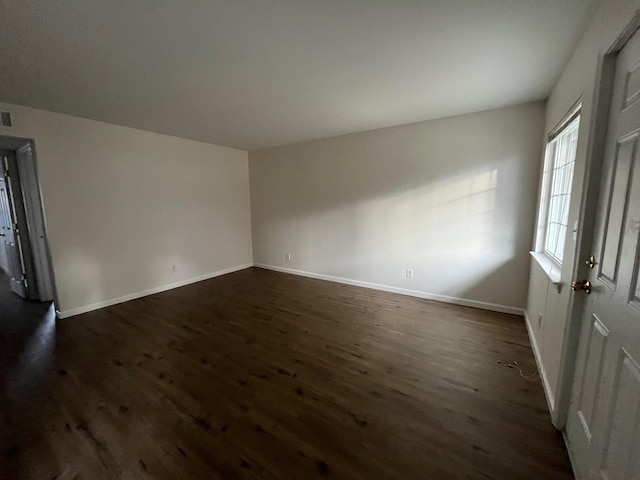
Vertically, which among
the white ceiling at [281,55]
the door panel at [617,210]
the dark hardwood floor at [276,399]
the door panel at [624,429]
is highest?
the white ceiling at [281,55]

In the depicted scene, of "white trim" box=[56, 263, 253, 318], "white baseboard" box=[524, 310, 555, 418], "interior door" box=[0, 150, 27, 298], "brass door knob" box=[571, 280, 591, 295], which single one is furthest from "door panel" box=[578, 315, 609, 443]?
"interior door" box=[0, 150, 27, 298]

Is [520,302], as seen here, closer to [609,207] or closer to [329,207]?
[609,207]

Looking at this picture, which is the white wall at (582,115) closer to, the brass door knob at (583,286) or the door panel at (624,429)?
the brass door knob at (583,286)

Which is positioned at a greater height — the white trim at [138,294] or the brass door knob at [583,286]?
the brass door knob at [583,286]

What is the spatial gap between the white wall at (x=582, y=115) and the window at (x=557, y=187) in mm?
149

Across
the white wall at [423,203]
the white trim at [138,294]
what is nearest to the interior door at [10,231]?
the white trim at [138,294]

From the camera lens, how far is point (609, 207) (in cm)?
119

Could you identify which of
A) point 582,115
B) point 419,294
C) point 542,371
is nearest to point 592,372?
point 542,371

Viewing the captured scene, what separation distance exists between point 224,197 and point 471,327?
4.50 meters

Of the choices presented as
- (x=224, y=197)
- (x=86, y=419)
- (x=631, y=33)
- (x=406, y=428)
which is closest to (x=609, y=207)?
(x=631, y=33)

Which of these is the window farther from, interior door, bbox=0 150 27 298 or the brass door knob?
interior door, bbox=0 150 27 298

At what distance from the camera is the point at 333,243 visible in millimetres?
4570

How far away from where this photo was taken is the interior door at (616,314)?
943 mm

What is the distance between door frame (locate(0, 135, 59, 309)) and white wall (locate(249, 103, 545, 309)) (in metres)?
3.21
